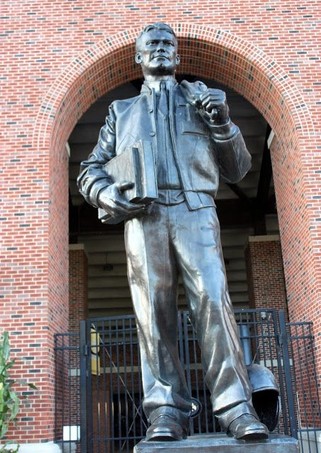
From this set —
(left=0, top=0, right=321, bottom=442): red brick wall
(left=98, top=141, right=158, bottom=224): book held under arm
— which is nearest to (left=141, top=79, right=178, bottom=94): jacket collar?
(left=98, top=141, right=158, bottom=224): book held under arm

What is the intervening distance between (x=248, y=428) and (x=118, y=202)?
1.17m

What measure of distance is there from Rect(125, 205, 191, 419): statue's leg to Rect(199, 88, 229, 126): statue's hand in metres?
0.53

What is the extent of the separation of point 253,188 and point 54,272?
9.95 metres

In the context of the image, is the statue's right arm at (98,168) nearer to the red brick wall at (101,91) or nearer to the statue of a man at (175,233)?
the statue of a man at (175,233)

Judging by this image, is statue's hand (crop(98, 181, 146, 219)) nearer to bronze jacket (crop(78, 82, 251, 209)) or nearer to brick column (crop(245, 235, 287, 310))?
bronze jacket (crop(78, 82, 251, 209))

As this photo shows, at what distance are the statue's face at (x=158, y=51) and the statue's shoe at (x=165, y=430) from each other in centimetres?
186

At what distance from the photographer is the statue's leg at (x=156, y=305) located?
2801mm

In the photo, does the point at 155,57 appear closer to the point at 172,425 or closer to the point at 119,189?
the point at 119,189

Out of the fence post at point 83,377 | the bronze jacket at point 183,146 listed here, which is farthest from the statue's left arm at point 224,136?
the fence post at point 83,377

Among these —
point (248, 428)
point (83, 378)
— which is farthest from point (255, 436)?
point (83, 378)

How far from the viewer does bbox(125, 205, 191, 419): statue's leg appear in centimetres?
280

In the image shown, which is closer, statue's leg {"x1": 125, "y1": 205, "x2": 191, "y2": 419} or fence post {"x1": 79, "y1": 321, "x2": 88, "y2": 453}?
statue's leg {"x1": 125, "y1": 205, "x2": 191, "y2": 419}

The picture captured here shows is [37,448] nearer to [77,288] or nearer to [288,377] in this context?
[288,377]

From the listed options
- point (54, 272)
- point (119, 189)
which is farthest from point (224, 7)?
point (119, 189)
